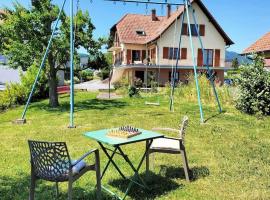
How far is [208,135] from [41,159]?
6.39m

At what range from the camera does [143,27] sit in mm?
41281

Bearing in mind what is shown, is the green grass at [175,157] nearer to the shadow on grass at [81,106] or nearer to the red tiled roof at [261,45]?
the shadow on grass at [81,106]

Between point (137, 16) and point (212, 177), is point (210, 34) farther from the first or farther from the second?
point (212, 177)

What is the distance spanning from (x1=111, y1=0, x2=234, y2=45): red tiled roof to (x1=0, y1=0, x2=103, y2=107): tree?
2118 cm

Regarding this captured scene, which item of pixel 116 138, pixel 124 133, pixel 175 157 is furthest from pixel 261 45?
pixel 116 138

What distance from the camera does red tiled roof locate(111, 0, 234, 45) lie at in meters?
38.4

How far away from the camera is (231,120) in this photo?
40.9ft

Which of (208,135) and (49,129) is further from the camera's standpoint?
(49,129)

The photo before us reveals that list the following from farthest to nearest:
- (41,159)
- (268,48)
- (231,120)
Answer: (268,48) → (231,120) → (41,159)

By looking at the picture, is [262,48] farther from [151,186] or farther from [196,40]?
[196,40]

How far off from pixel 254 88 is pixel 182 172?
8.25m

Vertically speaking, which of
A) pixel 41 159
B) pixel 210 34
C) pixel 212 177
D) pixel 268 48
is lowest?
pixel 212 177

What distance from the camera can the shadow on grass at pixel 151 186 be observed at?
5406 millimetres

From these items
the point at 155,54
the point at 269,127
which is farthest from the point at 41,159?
the point at 155,54
